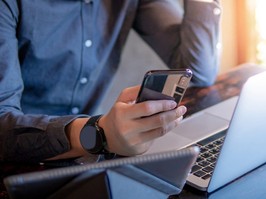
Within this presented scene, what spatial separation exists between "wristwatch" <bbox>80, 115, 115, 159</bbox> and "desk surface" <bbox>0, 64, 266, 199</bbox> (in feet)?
0.36

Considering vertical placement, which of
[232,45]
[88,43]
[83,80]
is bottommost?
[232,45]

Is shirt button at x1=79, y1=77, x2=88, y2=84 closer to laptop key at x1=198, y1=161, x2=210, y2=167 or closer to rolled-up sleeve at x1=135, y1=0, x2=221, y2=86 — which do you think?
rolled-up sleeve at x1=135, y1=0, x2=221, y2=86

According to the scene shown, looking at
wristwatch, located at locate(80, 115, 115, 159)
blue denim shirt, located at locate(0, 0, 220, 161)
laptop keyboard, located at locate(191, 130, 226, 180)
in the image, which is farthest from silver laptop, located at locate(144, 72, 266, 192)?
blue denim shirt, located at locate(0, 0, 220, 161)

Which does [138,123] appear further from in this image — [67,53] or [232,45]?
[232,45]

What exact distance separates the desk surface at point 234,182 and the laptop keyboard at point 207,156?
0.13 feet

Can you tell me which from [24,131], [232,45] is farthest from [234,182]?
[232,45]

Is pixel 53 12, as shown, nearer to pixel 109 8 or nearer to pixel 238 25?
pixel 109 8

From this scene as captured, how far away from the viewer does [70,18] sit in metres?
1.11

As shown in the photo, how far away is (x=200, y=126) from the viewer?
0.92 meters

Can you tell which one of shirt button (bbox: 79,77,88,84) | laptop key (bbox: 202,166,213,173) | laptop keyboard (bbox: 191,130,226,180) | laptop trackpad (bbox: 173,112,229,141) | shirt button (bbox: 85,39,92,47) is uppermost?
shirt button (bbox: 85,39,92,47)

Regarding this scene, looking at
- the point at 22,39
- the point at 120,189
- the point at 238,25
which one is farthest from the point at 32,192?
the point at 238,25

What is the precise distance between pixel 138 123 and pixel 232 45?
1.76 meters

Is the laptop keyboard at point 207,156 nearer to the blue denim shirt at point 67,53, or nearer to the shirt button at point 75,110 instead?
the blue denim shirt at point 67,53

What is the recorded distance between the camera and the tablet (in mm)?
447
